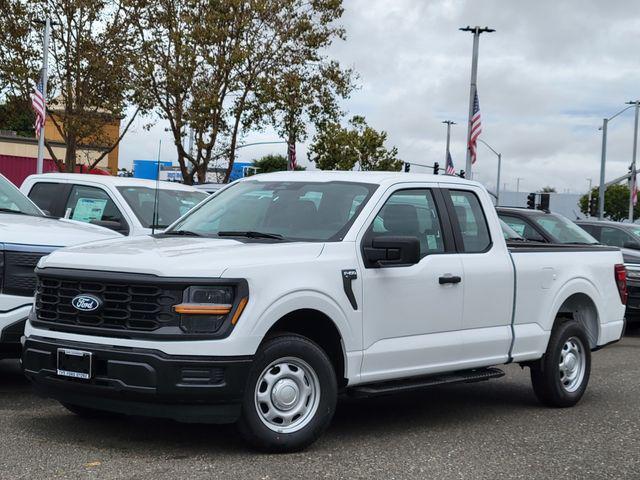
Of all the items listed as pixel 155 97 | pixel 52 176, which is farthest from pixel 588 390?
pixel 155 97

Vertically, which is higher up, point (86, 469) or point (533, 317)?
point (533, 317)

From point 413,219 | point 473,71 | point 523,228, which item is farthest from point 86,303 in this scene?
point 473,71

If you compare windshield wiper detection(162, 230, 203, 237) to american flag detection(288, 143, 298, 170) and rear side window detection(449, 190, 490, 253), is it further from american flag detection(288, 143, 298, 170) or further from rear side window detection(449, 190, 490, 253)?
american flag detection(288, 143, 298, 170)

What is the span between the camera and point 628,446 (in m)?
7.30

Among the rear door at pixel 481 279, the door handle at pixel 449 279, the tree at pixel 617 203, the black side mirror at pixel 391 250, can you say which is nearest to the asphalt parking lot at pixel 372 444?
the rear door at pixel 481 279

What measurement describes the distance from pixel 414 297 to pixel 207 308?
1.75 m

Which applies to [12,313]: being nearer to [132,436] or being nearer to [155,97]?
[132,436]

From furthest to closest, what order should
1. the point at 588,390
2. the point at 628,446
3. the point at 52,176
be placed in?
the point at 52,176 < the point at 588,390 < the point at 628,446

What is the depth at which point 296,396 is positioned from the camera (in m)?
6.50

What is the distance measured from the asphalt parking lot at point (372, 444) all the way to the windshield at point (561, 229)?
505 centimetres

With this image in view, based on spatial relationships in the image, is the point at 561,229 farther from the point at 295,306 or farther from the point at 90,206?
the point at 295,306

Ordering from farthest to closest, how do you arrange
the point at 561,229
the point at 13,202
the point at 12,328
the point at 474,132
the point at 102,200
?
1. the point at 474,132
2. the point at 561,229
3. the point at 102,200
4. the point at 13,202
5. the point at 12,328

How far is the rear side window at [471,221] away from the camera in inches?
316

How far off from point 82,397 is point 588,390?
5.27m
